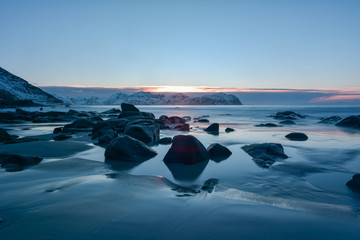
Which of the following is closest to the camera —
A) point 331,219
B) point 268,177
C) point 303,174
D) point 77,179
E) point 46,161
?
point 331,219

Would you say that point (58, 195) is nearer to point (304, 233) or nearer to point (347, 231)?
point (304, 233)

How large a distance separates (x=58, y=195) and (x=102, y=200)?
0.68 m

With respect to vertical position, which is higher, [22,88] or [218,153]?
[22,88]

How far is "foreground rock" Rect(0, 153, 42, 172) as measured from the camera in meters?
4.80

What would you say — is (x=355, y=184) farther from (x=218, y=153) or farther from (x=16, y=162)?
(x=16, y=162)

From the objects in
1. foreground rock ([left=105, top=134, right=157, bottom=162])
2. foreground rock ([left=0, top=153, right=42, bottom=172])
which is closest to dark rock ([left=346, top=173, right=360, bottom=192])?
foreground rock ([left=105, top=134, right=157, bottom=162])

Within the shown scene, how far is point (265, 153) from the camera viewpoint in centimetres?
657

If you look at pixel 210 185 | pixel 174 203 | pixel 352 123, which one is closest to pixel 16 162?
pixel 174 203

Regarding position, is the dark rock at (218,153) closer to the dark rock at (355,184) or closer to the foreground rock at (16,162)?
the dark rock at (355,184)

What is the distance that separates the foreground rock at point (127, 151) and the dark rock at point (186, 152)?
2.22 feet

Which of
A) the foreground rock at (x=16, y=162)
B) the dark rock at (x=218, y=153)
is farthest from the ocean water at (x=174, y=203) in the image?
the dark rock at (x=218, y=153)

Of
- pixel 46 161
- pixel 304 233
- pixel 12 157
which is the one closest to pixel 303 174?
pixel 304 233

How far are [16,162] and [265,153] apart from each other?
607 centimetres

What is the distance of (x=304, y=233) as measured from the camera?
2.49 meters
